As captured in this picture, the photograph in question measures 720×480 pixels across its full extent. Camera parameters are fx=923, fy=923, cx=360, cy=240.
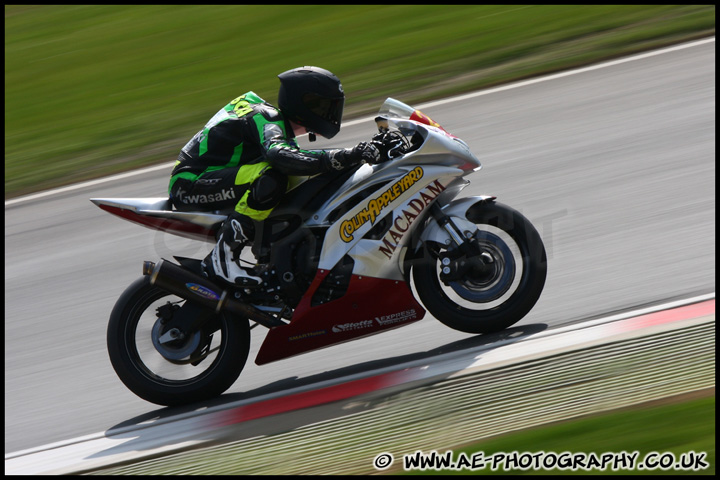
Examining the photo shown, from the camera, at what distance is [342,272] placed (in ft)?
16.2

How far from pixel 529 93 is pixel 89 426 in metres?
5.61

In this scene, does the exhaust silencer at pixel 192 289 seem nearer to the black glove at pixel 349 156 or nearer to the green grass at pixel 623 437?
the black glove at pixel 349 156

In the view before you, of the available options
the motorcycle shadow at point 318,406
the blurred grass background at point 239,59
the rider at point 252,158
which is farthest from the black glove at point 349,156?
the blurred grass background at point 239,59

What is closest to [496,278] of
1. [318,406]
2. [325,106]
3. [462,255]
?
[462,255]

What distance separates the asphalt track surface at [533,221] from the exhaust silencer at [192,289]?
51 cm

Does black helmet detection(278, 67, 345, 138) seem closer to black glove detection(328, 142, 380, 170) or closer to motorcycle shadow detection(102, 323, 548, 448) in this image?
black glove detection(328, 142, 380, 170)

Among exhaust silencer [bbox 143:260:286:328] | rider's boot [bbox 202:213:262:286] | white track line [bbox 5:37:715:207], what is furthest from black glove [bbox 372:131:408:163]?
white track line [bbox 5:37:715:207]

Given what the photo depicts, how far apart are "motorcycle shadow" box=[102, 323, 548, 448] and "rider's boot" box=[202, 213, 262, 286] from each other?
637 millimetres

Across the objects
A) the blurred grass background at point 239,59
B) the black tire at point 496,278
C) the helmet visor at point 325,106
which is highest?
the blurred grass background at point 239,59

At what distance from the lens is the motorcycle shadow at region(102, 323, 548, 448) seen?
15.0ft

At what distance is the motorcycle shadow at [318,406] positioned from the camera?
4.59 meters

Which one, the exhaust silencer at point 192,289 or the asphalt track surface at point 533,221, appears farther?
the asphalt track surface at point 533,221

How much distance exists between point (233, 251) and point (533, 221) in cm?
260

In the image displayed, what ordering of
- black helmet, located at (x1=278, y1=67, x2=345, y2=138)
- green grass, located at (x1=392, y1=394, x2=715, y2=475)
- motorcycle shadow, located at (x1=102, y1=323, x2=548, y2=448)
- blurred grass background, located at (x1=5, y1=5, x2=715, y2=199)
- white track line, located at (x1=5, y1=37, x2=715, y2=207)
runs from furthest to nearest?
blurred grass background, located at (x1=5, y1=5, x2=715, y2=199)
white track line, located at (x1=5, y1=37, x2=715, y2=207)
black helmet, located at (x1=278, y1=67, x2=345, y2=138)
motorcycle shadow, located at (x1=102, y1=323, x2=548, y2=448)
green grass, located at (x1=392, y1=394, x2=715, y2=475)
